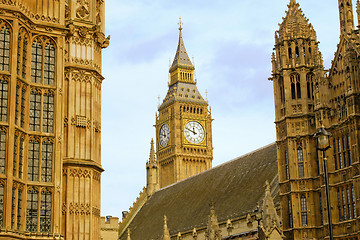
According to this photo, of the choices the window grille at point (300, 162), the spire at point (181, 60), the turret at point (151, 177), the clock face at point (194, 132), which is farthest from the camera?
the spire at point (181, 60)

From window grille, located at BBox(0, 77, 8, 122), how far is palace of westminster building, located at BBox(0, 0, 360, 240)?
0.14 feet

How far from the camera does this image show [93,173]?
114 feet

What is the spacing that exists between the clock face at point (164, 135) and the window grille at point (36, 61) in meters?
83.5

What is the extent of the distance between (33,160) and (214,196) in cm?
4018

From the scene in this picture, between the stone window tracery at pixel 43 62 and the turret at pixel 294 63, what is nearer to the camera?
the stone window tracery at pixel 43 62

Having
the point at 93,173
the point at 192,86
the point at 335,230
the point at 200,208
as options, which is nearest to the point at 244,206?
Result: the point at 200,208

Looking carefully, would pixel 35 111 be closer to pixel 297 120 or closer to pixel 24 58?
pixel 24 58

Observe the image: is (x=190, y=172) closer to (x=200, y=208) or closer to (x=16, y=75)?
(x=200, y=208)

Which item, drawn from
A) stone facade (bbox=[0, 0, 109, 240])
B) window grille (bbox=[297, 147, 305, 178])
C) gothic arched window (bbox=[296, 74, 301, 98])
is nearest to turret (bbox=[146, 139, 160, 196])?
gothic arched window (bbox=[296, 74, 301, 98])

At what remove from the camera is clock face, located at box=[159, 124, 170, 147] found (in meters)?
116

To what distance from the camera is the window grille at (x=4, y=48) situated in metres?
30.6

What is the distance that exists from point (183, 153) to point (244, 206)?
51627 mm

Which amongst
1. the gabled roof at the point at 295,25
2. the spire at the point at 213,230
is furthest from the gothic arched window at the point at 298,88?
the spire at the point at 213,230

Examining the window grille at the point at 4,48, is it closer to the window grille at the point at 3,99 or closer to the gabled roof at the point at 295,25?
the window grille at the point at 3,99
